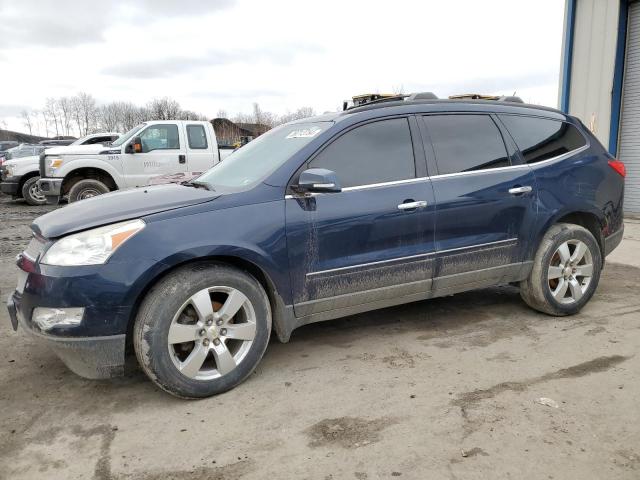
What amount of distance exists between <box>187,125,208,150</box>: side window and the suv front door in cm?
796

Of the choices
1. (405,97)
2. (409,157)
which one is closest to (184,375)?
(409,157)

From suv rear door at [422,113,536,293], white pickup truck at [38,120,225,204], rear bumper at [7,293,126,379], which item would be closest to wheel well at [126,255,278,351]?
rear bumper at [7,293,126,379]

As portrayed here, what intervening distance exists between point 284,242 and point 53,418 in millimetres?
1624

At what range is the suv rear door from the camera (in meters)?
3.77

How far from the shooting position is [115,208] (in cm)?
316

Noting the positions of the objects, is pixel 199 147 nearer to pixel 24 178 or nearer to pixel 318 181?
pixel 24 178

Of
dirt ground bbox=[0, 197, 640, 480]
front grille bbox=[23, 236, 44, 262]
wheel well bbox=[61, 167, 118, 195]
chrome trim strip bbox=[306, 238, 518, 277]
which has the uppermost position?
front grille bbox=[23, 236, 44, 262]

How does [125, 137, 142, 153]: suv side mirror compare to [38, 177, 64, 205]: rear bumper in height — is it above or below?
above

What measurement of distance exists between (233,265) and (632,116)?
10378mm

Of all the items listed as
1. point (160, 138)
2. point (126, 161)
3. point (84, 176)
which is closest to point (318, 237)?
point (160, 138)

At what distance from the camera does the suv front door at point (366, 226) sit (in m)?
3.33

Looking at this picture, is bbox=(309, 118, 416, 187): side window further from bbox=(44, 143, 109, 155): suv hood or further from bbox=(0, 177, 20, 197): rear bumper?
bbox=(0, 177, 20, 197): rear bumper

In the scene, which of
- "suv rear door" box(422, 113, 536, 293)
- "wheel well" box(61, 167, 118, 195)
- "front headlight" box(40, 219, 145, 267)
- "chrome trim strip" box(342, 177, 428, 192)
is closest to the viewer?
"front headlight" box(40, 219, 145, 267)

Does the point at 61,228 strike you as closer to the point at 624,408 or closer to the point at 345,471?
the point at 345,471
